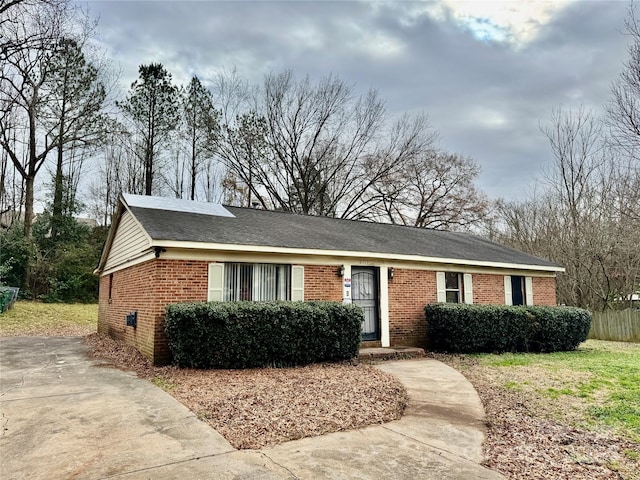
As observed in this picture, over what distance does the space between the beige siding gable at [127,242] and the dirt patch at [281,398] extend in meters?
2.56

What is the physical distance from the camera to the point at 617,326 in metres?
15.5

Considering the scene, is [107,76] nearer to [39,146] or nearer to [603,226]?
[39,146]

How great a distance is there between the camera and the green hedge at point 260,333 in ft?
25.1

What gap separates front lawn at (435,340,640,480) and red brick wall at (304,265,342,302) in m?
3.01

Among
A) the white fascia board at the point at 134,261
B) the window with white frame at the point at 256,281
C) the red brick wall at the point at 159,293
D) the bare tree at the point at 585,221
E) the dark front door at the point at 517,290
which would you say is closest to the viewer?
the red brick wall at the point at 159,293

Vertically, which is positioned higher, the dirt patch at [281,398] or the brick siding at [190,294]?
the brick siding at [190,294]

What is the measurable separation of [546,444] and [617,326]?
46.1 feet

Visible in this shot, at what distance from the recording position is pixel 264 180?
2633 centimetres

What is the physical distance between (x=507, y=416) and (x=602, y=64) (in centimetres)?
943

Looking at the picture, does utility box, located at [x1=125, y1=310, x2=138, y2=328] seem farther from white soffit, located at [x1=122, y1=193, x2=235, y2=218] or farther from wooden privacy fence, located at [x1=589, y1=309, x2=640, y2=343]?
wooden privacy fence, located at [x1=589, y1=309, x2=640, y2=343]

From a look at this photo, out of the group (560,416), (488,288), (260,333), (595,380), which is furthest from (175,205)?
(595,380)

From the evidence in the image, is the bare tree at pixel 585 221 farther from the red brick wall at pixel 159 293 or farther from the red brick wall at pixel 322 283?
the red brick wall at pixel 159 293

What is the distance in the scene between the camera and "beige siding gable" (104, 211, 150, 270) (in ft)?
31.4

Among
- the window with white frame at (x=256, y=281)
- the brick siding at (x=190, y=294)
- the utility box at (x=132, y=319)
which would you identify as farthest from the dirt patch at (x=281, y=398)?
the window with white frame at (x=256, y=281)
